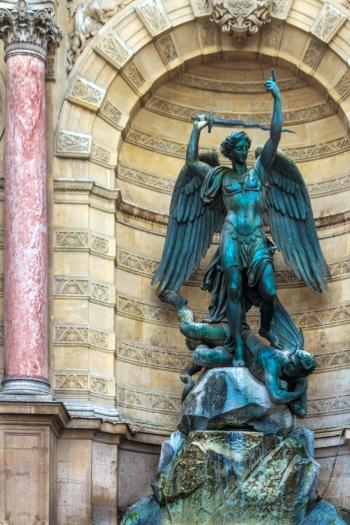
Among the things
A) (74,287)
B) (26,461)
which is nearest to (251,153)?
(74,287)

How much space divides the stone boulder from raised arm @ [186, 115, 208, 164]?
2578 mm

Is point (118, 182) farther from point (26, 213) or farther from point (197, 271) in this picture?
point (26, 213)

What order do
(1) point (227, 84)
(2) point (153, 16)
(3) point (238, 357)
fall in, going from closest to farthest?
(3) point (238, 357)
(2) point (153, 16)
(1) point (227, 84)

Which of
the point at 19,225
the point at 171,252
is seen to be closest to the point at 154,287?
the point at 171,252

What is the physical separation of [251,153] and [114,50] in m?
2.34

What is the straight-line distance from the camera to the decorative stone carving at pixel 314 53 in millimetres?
24172

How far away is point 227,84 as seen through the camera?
2498 cm

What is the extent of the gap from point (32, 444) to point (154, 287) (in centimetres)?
300

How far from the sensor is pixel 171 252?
23859mm

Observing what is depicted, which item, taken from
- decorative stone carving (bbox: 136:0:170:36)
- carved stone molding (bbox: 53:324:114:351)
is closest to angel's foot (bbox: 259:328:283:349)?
carved stone molding (bbox: 53:324:114:351)

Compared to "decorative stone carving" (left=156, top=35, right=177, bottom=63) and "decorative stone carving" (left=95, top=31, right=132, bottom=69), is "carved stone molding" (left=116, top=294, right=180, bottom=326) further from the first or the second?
"decorative stone carving" (left=156, top=35, right=177, bottom=63)

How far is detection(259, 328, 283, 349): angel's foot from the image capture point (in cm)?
2319

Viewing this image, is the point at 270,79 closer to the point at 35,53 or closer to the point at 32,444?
the point at 35,53

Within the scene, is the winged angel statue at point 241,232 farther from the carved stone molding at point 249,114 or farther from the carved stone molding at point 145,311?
the carved stone molding at point 249,114
